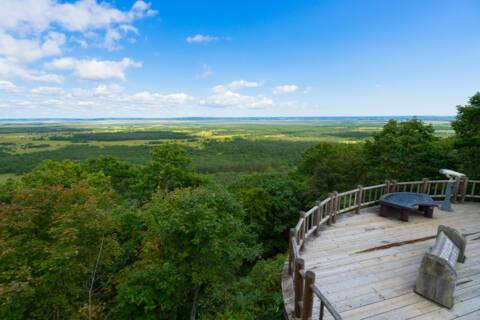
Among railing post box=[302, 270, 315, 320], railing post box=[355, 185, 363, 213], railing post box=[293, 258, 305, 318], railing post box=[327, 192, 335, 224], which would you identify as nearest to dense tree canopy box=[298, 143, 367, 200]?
railing post box=[355, 185, 363, 213]

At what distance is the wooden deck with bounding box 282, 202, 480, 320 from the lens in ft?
11.0

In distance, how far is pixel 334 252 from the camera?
15.7 feet

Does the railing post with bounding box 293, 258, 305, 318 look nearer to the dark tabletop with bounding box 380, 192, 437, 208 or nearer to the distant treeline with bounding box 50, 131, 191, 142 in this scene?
the dark tabletop with bounding box 380, 192, 437, 208

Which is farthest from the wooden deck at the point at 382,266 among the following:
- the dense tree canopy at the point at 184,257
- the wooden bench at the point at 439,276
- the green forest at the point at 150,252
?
the dense tree canopy at the point at 184,257

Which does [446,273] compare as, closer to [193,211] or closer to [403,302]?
[403,302]

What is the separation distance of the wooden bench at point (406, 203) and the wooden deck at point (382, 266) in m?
0.20

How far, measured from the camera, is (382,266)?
4.37 meters

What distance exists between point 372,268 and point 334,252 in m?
0.70

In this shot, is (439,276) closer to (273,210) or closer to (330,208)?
(330,208)

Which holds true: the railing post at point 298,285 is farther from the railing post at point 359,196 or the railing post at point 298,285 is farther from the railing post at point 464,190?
the railing post at point 464,190

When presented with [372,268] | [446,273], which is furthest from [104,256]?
[446,273]

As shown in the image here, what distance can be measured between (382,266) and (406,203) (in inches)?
104

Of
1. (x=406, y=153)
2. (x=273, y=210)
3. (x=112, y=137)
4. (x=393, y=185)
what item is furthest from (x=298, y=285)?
(x=112, y=137)

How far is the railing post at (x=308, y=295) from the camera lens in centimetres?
281
